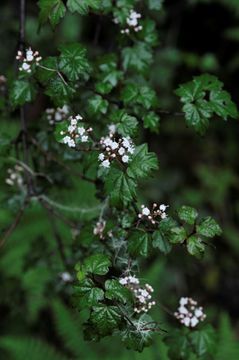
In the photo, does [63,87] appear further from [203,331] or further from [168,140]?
[168,140]

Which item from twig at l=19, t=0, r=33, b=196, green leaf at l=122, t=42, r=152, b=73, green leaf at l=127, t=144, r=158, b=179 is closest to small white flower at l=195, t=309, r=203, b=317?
green leaf at l=127, t=144, r=158, b=179

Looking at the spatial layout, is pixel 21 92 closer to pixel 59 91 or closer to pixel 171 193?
pixel 59 91

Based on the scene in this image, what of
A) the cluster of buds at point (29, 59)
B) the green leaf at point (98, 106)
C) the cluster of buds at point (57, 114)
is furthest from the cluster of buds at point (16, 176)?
the cluster of buds at point (29, 59)

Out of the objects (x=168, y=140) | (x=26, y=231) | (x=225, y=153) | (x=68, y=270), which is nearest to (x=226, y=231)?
(x=225, y=153)

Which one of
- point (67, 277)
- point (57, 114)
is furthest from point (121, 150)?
point (67, 277)

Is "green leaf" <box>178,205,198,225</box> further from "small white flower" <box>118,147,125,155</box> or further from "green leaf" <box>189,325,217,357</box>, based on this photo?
"green leaf" <box>189,325,217,357</box>

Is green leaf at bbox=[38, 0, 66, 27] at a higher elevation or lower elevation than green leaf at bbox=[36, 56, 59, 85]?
higher

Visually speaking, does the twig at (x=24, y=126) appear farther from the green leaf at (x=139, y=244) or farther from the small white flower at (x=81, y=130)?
the green leaf at (x=139, y=244)
